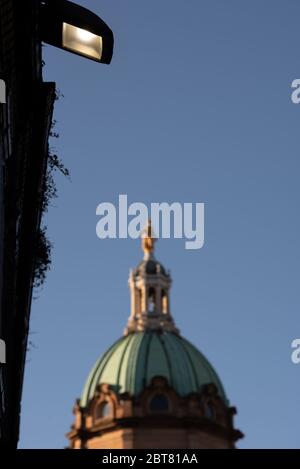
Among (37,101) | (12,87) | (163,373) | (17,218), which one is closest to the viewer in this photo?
(12,87)

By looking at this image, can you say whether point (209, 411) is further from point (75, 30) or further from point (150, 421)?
point (75, 30)

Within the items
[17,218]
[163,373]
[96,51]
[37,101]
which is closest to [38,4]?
[96,51]

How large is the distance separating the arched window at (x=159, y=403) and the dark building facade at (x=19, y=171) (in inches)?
3146

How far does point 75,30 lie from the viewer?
1404cm

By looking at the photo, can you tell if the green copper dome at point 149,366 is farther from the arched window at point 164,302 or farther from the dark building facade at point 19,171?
the dark building facade at point 19,171

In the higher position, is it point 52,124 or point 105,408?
point 105,408

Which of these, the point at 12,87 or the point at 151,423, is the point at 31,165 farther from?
the point at 151,423

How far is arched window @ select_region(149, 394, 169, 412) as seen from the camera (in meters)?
102

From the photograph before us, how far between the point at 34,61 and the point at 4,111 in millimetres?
1374

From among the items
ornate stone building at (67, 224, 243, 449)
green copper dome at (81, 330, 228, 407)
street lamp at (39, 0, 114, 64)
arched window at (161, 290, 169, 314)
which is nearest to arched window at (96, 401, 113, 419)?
ornate stone building at (67, 224, 243, 449)

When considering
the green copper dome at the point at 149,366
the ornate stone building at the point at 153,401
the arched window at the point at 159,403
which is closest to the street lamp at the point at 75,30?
the ornate stone building at the point at 153,401

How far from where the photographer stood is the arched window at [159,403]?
333 ft

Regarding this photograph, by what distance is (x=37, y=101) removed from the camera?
54.4 ft
